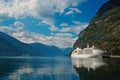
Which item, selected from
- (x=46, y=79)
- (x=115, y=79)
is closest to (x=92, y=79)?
(x=115, y=79)

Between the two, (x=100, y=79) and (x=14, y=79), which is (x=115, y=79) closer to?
(x=100, y=79)

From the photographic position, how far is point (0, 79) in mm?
71625

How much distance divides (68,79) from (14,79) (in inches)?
→ 627

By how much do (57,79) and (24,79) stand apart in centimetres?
971

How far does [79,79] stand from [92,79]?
4.11 meters

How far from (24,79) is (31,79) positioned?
86.7 inches

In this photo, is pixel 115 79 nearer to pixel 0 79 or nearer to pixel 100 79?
pixel 100 79

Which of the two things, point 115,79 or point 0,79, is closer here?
point 115,79

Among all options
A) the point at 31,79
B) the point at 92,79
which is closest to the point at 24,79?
the point at 31,79

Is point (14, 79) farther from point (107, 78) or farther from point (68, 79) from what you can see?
point (107, 78)

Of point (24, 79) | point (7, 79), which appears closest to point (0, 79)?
point (7, 79)

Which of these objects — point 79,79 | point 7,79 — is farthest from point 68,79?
point 7,79

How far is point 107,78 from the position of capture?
230 feet

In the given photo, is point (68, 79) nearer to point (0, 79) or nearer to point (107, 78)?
point (107, 78)
